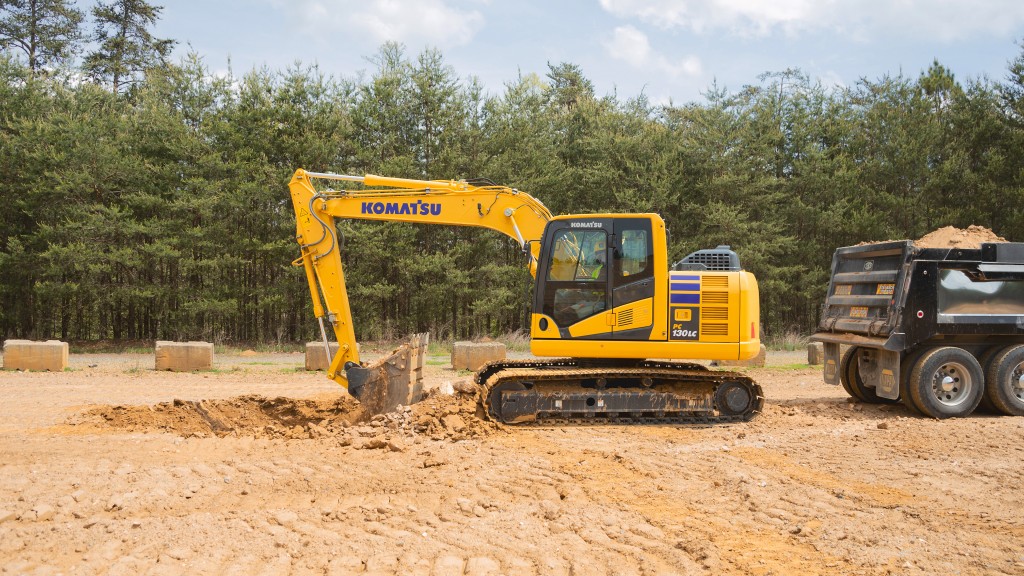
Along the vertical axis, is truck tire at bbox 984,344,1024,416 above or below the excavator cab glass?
below

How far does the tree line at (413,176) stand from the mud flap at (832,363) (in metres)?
12.8

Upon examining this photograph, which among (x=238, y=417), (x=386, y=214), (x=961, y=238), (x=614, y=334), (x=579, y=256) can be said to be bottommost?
(x=238, y=417)

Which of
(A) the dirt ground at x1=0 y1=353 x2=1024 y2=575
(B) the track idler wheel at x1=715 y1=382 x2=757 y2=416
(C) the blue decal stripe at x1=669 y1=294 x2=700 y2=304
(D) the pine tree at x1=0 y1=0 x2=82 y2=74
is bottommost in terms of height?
(A) the dirt ground at x1=0 y1=353 x2=1024 y2=575

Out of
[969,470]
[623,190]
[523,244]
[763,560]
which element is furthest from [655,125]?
[763,560]

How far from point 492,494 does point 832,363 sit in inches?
261

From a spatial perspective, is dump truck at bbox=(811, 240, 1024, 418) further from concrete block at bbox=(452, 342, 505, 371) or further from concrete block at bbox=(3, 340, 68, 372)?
concrete block at bbox=(3, 340, 68, 372)

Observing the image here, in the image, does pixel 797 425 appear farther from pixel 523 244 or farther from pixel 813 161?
pixel 813 161

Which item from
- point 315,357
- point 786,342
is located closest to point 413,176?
point 315,357

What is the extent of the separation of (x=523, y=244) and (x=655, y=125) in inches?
705

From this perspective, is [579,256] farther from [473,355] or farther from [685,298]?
[473,355]

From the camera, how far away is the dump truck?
31.2 ft

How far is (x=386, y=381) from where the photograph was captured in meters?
8.98

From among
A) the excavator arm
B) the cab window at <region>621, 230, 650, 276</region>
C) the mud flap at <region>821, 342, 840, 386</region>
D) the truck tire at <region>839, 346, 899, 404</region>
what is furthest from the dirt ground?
the cab window at <region>621, 230, 650, 276</region>

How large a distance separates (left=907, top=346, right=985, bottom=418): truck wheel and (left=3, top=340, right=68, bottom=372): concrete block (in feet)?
49.9
